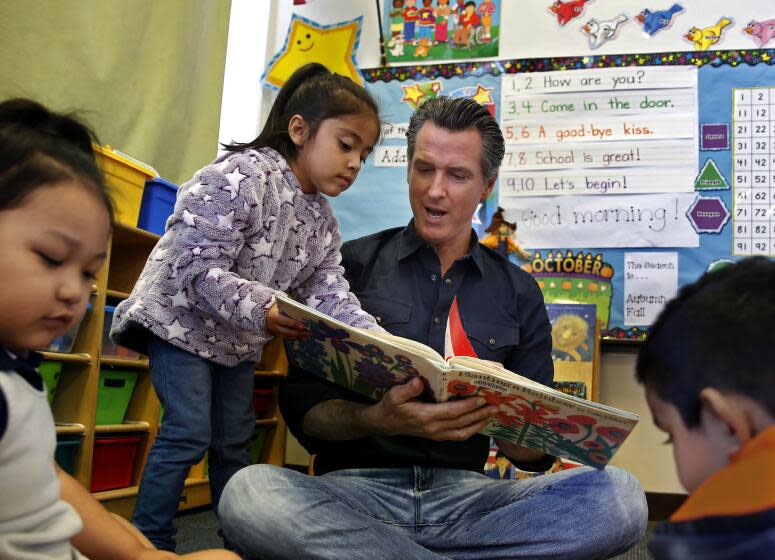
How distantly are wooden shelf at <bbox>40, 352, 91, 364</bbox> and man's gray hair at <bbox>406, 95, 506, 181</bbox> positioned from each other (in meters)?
0.96

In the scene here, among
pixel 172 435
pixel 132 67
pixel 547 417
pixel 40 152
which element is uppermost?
pixel 132 67

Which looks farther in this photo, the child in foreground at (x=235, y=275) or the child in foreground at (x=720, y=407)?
the child in foreground at (x=235, y=275)

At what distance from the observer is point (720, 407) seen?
0.59 meters

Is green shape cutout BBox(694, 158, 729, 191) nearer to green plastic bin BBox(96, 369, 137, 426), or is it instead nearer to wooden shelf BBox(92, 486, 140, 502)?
green plastic bin BBox(96, 369, 137, 426)

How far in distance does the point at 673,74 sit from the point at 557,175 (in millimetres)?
538

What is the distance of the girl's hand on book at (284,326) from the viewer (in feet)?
3.68

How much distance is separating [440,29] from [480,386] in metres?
2.25

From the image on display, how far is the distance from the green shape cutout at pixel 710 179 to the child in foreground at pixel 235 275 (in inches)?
60.4

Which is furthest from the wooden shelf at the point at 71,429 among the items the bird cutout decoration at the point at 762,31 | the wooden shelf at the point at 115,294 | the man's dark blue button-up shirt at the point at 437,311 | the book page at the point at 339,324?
the bird cutout decoration at the point at 762,31

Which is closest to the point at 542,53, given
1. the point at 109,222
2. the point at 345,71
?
the point at 345,71

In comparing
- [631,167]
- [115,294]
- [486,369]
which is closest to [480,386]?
[486,369]

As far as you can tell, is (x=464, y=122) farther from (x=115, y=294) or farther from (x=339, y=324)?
(x=115, y=294)

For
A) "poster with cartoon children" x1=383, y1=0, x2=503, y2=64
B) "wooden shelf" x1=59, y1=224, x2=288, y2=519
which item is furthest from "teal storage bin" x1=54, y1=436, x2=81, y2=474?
"poster with cartoon children" x1=383, y1=0, x2=503, y2=64

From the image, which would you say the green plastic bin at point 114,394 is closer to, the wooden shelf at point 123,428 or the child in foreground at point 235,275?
the wooden shelf at point 123,428
